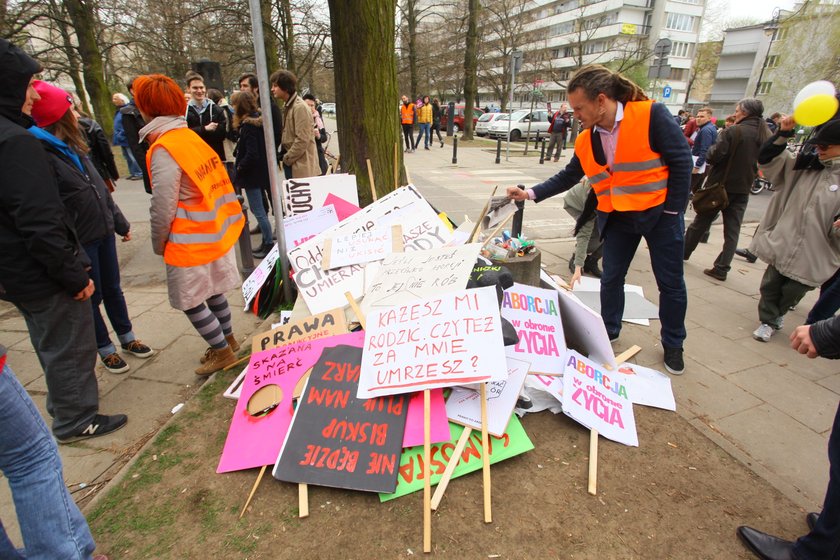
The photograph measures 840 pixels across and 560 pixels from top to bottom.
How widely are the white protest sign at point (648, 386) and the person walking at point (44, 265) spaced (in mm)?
3295

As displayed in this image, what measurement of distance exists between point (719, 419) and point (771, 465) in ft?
1.28

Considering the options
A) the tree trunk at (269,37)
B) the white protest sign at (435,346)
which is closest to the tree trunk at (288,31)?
the tree trunk at (269,37)

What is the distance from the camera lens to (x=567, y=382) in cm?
264

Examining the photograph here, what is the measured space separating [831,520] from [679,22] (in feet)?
222

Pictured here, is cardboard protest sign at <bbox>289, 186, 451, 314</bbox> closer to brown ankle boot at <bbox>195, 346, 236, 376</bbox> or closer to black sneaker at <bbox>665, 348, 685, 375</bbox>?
brown ankle boot at <bbox>195, 346, 236, 376</bbox>

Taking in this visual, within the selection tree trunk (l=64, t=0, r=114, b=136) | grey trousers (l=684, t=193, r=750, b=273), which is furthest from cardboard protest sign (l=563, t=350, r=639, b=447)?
tree trunk (l=64, t=0, r=114, b=136)

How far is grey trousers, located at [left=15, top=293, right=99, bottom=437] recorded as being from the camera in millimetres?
2254

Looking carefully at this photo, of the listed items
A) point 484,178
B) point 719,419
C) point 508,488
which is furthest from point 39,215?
point 484,178

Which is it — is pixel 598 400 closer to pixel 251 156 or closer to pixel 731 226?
pixel 731 226

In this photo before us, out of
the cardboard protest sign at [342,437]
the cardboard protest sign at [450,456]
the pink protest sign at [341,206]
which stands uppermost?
the pink protest sign at [341,206]

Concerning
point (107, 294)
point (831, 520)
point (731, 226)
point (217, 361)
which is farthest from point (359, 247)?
point (731, 226)

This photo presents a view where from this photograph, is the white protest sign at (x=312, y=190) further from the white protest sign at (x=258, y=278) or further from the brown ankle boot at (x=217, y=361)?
the brown ankle boot at (x=217, y=361)

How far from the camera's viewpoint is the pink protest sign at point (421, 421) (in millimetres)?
2184

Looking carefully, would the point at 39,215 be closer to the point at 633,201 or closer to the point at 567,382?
the point at 567,382
